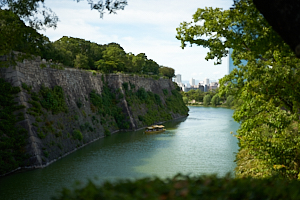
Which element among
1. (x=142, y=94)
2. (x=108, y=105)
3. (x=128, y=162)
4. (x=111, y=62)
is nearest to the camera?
(x=128, y=162)

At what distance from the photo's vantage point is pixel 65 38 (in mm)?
41406

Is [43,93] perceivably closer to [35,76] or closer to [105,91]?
[35,76]

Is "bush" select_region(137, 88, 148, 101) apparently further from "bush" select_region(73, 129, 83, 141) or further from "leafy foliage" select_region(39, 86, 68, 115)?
"leafy foliage" select_region(39, 86, 68, 115)

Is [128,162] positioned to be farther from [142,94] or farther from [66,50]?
[66,50]

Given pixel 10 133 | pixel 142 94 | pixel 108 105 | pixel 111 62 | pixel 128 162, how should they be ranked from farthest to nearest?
pixel 142 94
pixel 111 62
pixel 108 105
pixel 128 162
pixel 10 133

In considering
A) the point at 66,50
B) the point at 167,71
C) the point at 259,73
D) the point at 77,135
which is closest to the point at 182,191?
the point at 259,73

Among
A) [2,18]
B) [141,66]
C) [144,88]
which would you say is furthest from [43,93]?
[141,66]

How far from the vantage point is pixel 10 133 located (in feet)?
53.3

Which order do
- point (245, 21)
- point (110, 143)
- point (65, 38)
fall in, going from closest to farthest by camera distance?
point (245, 21) → point (110, 143) → point (65, 38)

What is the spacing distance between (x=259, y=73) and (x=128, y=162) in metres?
12.6

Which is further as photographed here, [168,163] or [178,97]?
[178,97]

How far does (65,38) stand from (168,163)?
95.1 feet

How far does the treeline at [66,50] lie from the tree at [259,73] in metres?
4.39

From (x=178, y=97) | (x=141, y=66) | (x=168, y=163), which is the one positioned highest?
(x=141, y=66)
